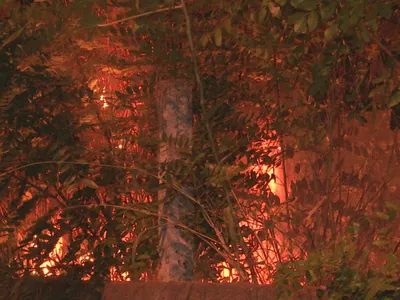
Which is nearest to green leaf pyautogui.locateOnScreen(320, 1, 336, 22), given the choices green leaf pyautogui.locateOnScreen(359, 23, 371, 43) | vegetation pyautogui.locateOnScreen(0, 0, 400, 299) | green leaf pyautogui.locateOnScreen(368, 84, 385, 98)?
green leaf pyautogui.locateOnScreen(359, 23, 371, 43)

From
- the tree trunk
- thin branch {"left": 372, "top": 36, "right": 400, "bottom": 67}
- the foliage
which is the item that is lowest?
the foliage

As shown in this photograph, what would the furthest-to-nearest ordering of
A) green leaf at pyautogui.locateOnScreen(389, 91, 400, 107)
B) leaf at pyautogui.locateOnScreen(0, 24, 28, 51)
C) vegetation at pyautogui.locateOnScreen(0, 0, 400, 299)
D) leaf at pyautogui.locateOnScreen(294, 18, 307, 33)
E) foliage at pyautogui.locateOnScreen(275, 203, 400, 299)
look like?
vegetation at pyautogui.locateOnScreen(0, 0, 400, 299) < leaf at pyautogui.locateOnScreen(0, 24, 28, 51) < green leaf at pyautogui.locateOnScreen(389, 91, 400, 107) < leaf at pyautogui.locateOnScreen(294, 18, 307, 33) < foliage at pyautogui.locateOnScreen(275, 203, 400, 299)

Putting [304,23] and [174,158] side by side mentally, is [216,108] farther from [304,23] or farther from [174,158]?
[304,23]

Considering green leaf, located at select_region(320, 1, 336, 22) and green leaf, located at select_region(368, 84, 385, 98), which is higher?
green leaf, located at select_region(320, 1, 336, 22)

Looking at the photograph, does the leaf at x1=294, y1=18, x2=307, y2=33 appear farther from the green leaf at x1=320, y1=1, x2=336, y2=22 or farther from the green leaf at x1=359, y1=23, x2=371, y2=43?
the green leaf at x1=359, y1=23, x2=371, y2=43

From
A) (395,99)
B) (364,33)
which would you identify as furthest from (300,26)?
(395,99)

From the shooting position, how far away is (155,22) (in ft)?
17.4

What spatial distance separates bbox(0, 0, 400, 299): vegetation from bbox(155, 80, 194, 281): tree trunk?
0.07m

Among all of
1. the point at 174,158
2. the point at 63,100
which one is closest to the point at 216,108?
the point at 174,158

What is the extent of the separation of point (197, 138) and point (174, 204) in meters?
0.43

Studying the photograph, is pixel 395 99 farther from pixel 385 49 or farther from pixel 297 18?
pixel 297 18

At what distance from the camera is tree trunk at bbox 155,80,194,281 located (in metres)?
5.58

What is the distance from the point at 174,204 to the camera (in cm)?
561

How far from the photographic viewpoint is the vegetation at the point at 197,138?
17.8ft
